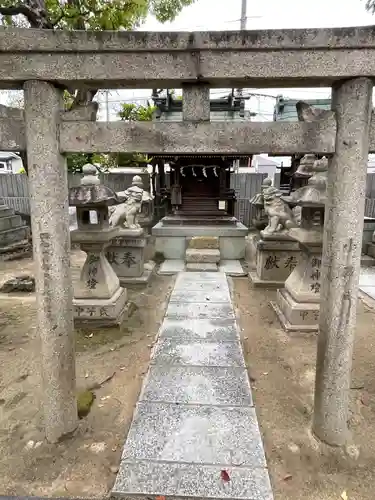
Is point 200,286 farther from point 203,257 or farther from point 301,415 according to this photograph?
point 301,415

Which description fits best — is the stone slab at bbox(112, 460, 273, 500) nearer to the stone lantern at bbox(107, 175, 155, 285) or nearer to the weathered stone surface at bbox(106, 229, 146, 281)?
the stone lantern at bbox(107, 175, 155, 285)

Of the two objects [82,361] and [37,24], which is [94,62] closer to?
[82,361]

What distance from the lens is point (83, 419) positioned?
343cm

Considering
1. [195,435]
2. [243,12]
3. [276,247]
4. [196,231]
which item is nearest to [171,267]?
[196,231]

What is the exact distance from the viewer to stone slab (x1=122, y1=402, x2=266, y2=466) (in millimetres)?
2812

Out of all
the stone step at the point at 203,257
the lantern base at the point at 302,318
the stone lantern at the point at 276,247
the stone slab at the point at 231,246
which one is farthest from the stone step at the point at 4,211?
the lantern base at the point at 302,318

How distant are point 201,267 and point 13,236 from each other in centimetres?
656

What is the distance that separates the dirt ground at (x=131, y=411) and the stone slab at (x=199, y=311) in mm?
303

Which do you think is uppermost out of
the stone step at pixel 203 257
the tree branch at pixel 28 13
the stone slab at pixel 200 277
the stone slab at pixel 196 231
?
the tree branch at pixel 28 13

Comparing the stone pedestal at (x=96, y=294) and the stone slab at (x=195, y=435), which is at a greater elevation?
the stone pedestal at (x=96, y=294)

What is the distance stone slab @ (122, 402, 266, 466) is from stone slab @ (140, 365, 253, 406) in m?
0.11

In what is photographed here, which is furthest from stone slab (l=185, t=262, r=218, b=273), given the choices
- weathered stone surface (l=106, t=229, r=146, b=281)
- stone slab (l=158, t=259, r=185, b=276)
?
weathered stone surface (l=106, t=229, r=146, b=281)

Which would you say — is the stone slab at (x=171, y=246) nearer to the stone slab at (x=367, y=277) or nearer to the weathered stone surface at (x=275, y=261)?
the weathered stone surface at (x=275, y=261)

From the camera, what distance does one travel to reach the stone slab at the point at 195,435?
9.23 ft
